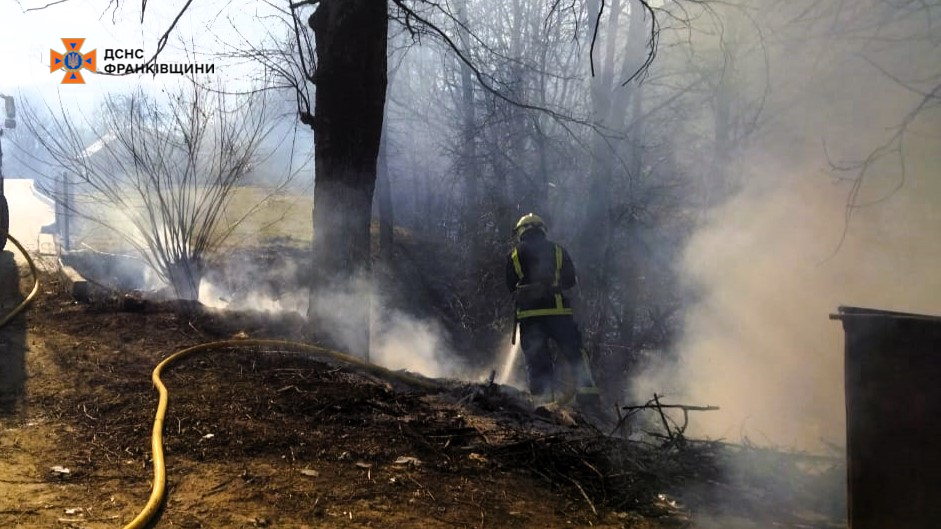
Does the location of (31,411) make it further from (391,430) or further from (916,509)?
(916,509)

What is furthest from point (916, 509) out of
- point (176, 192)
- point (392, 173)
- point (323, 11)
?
point (392, 173)

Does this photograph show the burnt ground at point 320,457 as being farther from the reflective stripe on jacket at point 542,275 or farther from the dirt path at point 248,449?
the reflective stripe on jacket at point 542,275

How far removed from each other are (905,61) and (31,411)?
852 cm

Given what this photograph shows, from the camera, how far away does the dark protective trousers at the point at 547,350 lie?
6801 millimetres

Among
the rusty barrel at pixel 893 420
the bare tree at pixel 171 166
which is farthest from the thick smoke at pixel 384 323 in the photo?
the rusty barrel at pixel 893 420

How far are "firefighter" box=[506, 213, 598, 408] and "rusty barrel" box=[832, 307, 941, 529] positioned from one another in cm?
381

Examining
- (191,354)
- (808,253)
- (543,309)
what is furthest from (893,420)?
(808,253)

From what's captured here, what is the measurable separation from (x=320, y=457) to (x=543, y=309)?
3.55 meters

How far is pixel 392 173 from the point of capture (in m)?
19.0

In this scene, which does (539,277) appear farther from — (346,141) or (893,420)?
(893,420)

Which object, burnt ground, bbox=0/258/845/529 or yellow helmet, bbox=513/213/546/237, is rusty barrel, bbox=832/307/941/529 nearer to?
burnt ground, bbox=0/258/845/529

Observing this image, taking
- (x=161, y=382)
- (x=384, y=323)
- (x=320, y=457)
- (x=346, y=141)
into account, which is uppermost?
(x=346, y=141)

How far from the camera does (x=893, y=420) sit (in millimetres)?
2834

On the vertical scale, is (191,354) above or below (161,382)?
above
